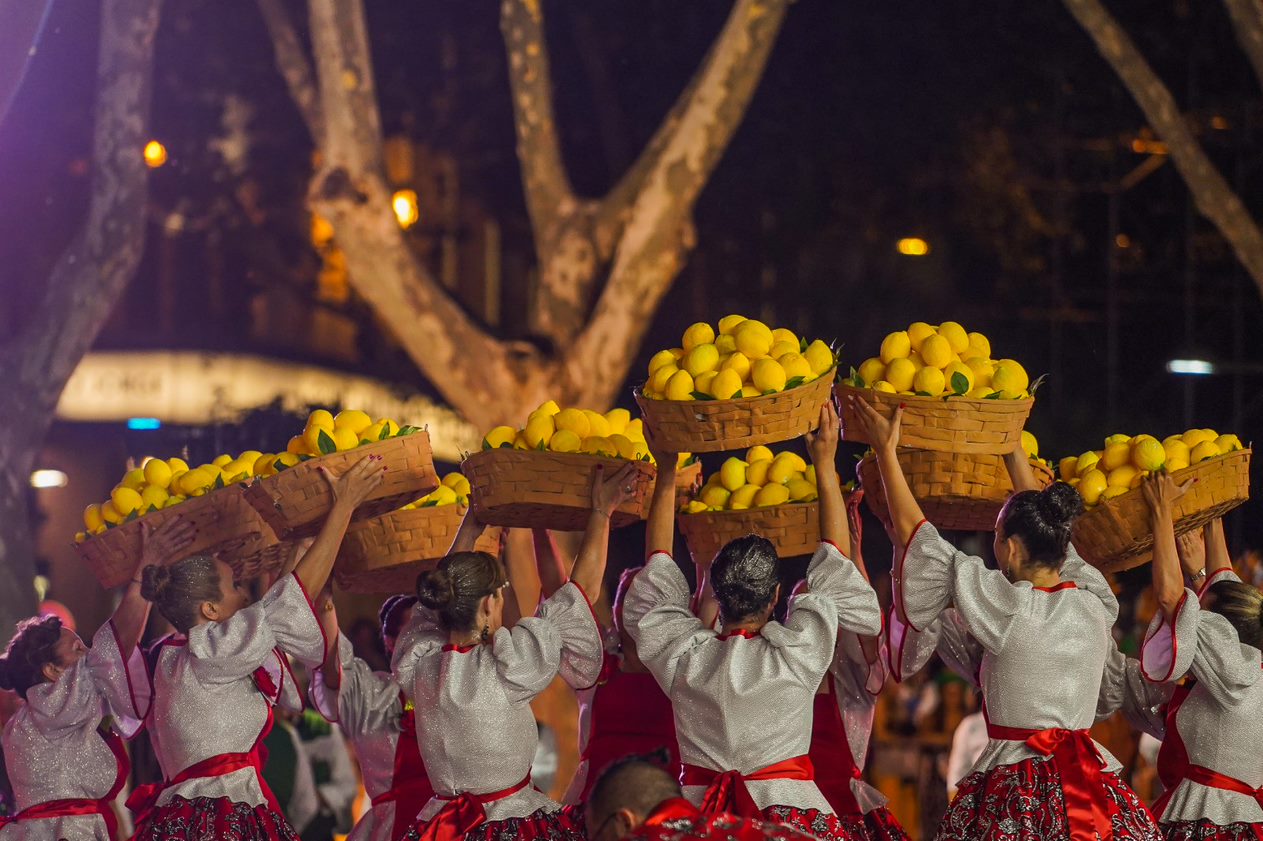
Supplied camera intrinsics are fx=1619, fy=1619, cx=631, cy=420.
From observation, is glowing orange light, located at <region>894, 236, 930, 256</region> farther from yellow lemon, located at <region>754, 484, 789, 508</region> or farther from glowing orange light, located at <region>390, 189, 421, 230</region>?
yellow lemon, located at <region>754, 484, 789, 508</region>

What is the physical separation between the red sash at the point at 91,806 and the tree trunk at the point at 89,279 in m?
3.90

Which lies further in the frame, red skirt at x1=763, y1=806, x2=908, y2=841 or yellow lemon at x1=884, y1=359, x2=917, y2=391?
yellow lemon at x1=884, y1=359, x2=917, y2=391

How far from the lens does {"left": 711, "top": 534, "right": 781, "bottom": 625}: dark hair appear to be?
3523 mm

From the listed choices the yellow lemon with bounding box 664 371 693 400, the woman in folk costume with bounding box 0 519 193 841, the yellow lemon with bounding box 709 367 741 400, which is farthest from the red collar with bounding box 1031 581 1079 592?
the woman in folk costume with bounding box 0 519 193 841

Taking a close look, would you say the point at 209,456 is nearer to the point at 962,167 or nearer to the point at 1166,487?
the point at 962,167

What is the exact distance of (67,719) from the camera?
412cm

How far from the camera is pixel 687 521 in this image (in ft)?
13.9

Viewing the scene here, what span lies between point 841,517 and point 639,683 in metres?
0.76

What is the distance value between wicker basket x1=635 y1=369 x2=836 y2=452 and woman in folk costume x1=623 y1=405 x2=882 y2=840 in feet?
1.06

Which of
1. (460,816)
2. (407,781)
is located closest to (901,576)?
(460,816)

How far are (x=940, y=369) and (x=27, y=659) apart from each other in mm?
2436

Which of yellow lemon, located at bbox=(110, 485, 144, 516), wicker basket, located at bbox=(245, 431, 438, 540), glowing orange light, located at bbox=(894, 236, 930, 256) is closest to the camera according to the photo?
wicker basket, located at bbox=(245, 431, 438, 540)

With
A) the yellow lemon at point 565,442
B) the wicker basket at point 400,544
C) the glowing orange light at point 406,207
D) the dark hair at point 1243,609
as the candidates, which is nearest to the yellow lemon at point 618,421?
the yellow lemon at point 565,442

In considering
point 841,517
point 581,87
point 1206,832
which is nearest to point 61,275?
point 581,87
